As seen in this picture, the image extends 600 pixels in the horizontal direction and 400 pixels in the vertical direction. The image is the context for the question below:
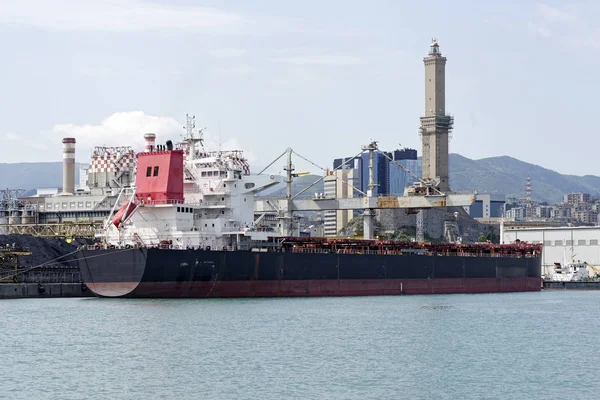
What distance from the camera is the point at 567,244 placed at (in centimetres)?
9219

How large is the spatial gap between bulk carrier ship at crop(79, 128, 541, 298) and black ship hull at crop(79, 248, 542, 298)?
1.9 inches

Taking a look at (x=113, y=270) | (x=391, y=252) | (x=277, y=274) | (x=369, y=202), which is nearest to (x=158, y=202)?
(x=113, y=270)

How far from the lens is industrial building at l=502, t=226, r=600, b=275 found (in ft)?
298

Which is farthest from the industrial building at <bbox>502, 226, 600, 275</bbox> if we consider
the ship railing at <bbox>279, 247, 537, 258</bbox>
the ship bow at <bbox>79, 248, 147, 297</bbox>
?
the ship bow at <bbox>79, 248, 147, 297</bbox>

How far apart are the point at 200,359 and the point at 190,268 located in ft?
53.0

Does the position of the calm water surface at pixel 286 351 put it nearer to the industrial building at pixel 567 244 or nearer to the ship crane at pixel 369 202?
the ship crane at pixel 369 202

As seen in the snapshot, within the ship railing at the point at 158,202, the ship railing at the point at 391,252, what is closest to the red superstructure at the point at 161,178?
the ship railing at the point at 158,202

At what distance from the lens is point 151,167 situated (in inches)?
1807

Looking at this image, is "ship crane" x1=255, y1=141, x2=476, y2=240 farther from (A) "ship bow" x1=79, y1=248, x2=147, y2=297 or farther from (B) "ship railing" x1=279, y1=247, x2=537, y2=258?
(A) "ship bow" x1=79, y1=248, x2=147, y2=297

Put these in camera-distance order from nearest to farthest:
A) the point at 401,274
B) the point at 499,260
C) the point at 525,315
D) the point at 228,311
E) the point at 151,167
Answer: the point at 228,311
the point at 525,315
the point at 151,167
the point at 401,274
the point at 499,260

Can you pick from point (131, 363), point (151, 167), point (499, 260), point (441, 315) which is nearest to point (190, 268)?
point (151, 167)

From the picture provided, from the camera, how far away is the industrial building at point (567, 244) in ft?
298

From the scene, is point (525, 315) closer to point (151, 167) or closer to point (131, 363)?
point (151, 167)

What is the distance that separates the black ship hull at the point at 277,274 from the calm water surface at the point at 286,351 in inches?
43.5
